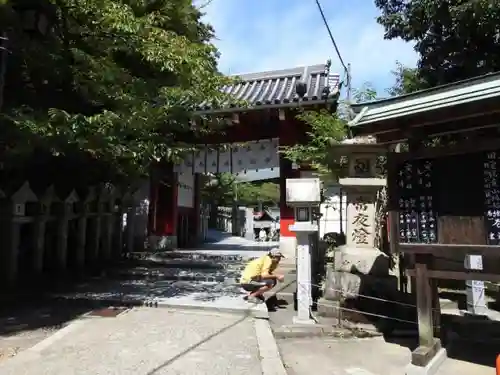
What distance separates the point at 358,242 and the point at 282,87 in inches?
328

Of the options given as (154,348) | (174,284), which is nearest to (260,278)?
(174,284)

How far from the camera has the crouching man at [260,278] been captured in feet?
28.0

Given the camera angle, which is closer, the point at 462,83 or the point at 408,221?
the point at 462,83

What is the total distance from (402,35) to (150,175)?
9049mm

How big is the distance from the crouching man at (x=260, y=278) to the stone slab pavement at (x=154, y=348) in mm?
923

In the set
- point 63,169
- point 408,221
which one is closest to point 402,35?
point 408,221

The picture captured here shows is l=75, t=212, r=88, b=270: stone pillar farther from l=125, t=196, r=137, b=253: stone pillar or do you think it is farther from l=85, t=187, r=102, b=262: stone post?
l=125, t=196, r=137, b=253: stone pillar

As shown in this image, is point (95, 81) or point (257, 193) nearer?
point (95, 81)

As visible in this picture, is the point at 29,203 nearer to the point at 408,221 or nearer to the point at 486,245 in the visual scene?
the point at 408,221

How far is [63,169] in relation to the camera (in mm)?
10156

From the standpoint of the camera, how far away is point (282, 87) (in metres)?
15.7

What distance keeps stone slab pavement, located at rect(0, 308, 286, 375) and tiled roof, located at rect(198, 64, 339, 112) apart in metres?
6.96

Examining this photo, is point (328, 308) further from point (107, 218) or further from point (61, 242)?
point (107, 218)

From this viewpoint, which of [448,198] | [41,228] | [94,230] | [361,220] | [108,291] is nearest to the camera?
[448,198]
